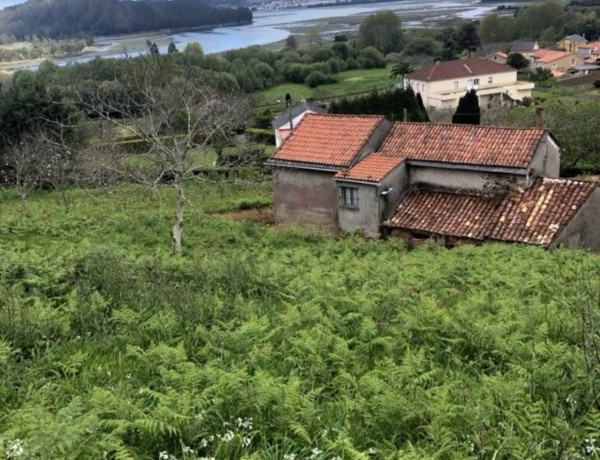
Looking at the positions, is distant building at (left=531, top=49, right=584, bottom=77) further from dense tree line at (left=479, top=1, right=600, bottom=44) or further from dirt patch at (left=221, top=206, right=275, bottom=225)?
dirt patch at (left=221, top=206, right=275, bottom=225)

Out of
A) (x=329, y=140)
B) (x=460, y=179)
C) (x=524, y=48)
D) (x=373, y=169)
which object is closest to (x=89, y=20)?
(x=524, y=48)

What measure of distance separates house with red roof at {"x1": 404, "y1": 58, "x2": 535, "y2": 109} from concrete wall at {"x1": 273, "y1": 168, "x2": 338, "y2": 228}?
5411 cm

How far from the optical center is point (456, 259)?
15352 mm

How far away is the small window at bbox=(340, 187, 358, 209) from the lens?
22.2 m

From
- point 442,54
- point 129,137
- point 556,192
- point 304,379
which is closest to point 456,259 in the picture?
Answer: point 556,192

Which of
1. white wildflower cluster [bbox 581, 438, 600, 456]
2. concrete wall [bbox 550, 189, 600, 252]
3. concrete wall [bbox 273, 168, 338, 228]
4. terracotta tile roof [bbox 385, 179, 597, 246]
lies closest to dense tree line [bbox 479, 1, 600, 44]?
concrete wall [bbox 273, 168, 338, 228]

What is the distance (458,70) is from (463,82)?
1.56m

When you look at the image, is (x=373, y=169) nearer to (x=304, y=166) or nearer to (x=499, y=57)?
(x=304, y=166)

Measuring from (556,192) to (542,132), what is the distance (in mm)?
2246

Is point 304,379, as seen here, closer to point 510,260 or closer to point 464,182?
point 510,260

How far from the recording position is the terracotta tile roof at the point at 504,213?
19.1 metres

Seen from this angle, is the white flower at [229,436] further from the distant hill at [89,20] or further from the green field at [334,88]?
the distant hill at [89,20]

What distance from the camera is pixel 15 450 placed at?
4180 millimetres

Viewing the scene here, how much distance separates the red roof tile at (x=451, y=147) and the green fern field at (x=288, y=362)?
29.2 feet
